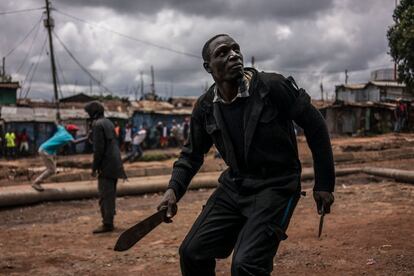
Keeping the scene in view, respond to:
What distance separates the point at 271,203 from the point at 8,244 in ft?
15.7

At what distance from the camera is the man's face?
9.14 feet

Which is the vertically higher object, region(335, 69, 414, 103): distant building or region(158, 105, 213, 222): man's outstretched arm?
region(335, 69, 414, 103): distant building

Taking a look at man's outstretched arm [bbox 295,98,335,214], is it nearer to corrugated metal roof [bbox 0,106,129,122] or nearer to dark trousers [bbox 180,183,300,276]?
dark trousers [bbox 180,183,300,276]

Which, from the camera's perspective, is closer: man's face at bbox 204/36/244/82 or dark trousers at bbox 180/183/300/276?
dark trousers at bbox 180/183/300/276

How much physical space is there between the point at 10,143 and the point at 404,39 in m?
18.0

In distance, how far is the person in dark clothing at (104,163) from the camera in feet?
22.7

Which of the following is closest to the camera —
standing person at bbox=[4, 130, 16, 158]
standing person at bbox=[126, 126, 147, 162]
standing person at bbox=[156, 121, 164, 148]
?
standing person at bbox=[126, 126, 147, 162]

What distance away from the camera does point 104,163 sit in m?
6.94

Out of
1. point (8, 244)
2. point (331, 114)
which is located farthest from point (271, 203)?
point (331, 114)

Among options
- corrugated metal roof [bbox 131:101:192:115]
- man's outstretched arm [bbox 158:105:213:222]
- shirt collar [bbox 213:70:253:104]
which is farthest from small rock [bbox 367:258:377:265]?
corrugated metal roof [bbox 131:101:192:115]

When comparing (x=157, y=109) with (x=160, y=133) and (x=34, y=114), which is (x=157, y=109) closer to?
(x=160, y=133)

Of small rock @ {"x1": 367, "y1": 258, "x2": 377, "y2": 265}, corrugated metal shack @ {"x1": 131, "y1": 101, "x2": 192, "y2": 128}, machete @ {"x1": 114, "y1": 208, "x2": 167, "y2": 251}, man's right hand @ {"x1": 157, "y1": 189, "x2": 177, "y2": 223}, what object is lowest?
small rock @ {"x1": 367, "y1": 258, "x2": 377, "y2": 265}

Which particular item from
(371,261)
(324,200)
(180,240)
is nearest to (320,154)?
(324,200)

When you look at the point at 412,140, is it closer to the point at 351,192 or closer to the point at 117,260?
the point at 351,192
